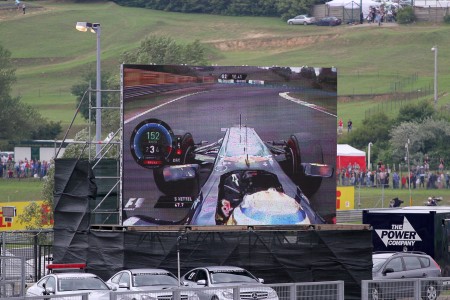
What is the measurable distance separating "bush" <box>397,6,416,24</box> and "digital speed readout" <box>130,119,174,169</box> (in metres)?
109

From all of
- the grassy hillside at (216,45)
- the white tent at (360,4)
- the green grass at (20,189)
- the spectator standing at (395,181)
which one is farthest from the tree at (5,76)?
the white tent at (360,4)

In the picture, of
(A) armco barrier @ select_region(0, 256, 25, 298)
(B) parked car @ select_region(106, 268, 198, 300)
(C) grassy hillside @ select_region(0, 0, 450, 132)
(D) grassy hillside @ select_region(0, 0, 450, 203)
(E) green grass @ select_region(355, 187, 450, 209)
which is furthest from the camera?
(C) grassy hillside @ select_region(0, 0, 450, 132)

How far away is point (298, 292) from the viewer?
19531 mm

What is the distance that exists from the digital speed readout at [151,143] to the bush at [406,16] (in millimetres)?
109124

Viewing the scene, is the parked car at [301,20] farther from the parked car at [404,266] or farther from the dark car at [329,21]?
the parked car at [404,266]

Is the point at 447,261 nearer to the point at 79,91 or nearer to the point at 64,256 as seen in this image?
the point at 64,256

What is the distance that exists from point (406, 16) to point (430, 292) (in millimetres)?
115260

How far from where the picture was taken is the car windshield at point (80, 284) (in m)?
23.9

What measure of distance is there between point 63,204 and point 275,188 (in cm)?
526

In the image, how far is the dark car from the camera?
138m

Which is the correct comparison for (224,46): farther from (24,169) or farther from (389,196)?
(389,196)

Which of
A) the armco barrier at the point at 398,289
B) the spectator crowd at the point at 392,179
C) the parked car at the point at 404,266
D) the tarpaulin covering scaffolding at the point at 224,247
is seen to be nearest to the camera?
the armco barrier at the point at 398,289

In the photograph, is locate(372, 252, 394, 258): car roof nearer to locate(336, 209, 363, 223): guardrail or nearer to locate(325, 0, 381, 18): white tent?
locate(336, 209, 363, 223): guardrail

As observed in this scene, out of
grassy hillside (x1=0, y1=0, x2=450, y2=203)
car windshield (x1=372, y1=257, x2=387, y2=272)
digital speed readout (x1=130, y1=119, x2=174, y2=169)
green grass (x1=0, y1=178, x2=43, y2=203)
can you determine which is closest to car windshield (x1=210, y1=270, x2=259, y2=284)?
digital speed readout (x1=130, y1=119, x2=174, y2=169)
